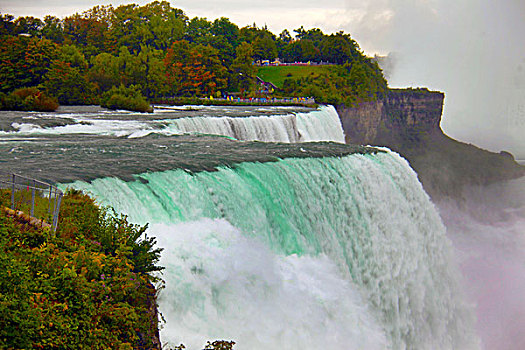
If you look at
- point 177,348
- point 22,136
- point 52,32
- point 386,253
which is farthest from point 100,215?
point 52,32

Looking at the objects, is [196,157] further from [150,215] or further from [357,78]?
[357,78]

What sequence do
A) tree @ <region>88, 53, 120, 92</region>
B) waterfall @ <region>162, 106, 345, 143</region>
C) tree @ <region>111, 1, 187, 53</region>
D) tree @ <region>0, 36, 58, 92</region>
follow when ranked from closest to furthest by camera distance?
waterfall @ <region>162, 106, 345, 143</region> < tree @ <region>0, 36, 58, 92</region> < tree @ <region>88, 53, 120, 92</region> < tree @ <region>111, 1, 187, 53</region>

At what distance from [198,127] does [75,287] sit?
21.6m

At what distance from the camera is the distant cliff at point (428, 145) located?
219ft

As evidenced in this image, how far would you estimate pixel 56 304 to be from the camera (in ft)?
21.8

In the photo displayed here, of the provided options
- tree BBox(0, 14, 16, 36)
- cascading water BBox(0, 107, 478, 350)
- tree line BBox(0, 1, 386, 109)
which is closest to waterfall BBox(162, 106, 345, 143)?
cascading water BBox(0, 107, 478, 350)

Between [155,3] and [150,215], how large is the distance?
98.3 meters

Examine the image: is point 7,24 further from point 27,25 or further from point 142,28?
point 142,28

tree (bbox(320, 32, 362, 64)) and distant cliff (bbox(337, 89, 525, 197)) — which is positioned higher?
tree (bbox(320, 32, 362, 64))

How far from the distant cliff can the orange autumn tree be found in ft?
53.7

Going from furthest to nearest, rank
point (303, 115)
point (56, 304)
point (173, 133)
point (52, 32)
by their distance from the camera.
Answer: point (52, 32) → point (303, 115) → point (173, 133) → point (56, 304)

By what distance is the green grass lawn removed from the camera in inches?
3529

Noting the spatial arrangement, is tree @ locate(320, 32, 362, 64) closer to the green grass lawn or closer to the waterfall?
the green grass lawn

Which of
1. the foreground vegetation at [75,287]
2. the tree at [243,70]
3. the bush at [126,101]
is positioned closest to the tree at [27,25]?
the tree at [243,70]
